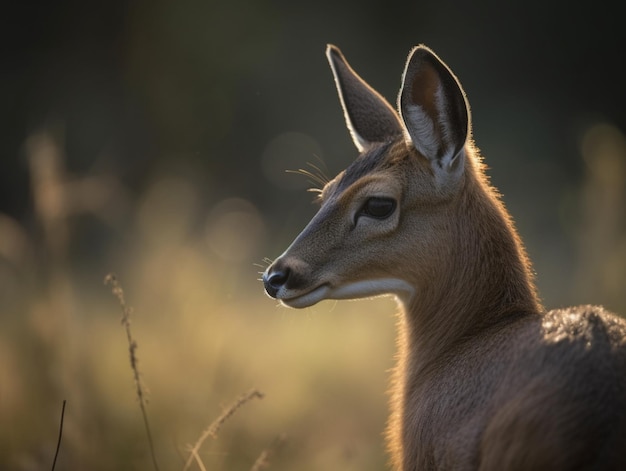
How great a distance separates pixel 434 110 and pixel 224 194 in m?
8.39

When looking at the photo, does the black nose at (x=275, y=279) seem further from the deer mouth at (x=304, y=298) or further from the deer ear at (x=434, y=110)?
the deer ear at (x=434, y=110)

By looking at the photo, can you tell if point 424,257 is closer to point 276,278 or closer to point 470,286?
point 470,286

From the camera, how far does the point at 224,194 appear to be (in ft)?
38.9

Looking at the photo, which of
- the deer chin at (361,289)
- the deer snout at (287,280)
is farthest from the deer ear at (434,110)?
the deer snout at (287,280)

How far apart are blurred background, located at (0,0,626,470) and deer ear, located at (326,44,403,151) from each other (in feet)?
1.54

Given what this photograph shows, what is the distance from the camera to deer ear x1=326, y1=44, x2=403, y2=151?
4.34 metres

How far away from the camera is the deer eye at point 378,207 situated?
3625 mm

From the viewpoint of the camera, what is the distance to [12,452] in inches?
185

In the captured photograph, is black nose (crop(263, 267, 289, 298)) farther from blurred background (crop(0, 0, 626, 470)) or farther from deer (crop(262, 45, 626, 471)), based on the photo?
blurred background (crop(0, 0, 626, 470))

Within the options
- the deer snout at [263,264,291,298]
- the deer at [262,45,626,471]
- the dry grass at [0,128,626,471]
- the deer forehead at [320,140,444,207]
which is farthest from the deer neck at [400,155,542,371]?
the dry grass at [0,128,626,471]

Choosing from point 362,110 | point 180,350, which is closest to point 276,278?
point 362,110

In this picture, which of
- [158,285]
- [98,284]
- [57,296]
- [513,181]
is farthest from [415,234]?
[513,181]

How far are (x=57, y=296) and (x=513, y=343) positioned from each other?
2517 mm

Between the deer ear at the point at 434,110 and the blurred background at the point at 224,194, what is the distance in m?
0.49
